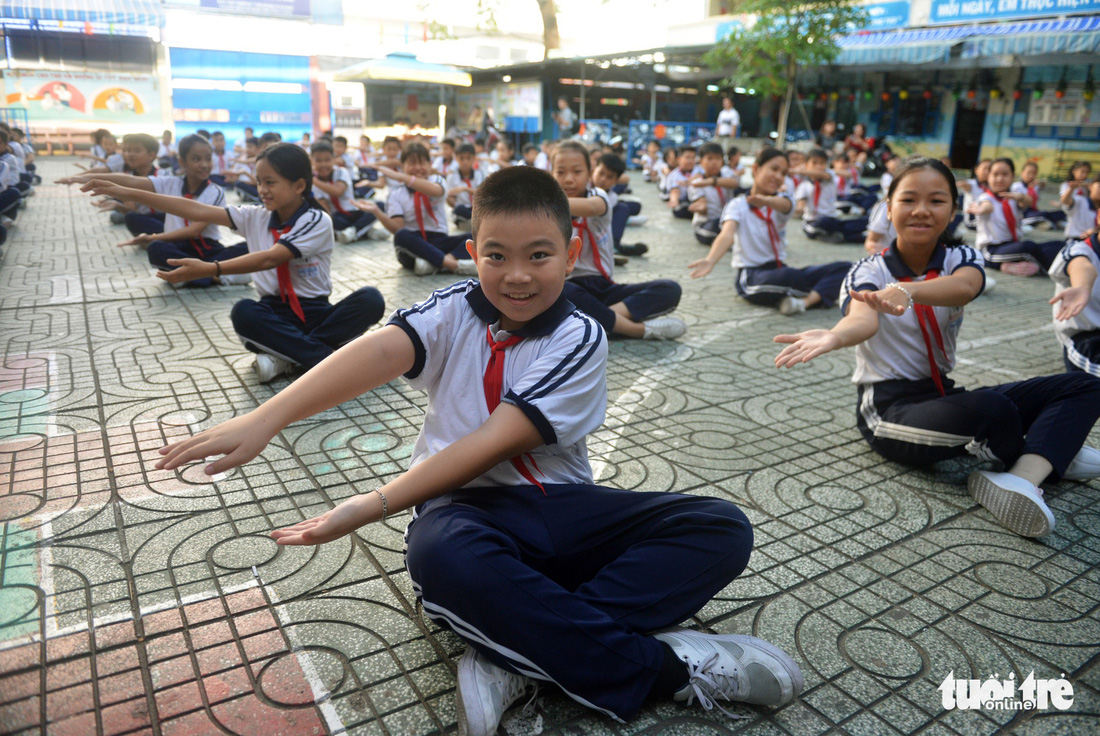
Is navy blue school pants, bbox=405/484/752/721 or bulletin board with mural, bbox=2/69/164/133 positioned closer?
navy blue school pants, bbox=405/484/752/721

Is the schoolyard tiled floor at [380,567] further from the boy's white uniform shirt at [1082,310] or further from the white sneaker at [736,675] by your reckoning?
the boy's white uniform shirt at [1082,310]

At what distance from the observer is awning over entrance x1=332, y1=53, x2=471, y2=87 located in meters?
18.3

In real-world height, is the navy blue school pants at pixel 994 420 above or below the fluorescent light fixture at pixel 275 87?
below

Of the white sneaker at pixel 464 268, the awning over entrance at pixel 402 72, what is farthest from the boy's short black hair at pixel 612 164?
the awning over entrance at pixel 402 72

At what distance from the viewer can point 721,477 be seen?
304cm

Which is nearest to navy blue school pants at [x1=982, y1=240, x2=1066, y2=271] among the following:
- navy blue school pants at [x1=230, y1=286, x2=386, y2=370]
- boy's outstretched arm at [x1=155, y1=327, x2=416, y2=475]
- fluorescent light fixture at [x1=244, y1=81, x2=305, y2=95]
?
navy blue school pants at [x1=230, y1=286, x2=386, y2=370]

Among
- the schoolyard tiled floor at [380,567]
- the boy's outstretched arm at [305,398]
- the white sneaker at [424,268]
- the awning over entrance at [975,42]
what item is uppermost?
the awning over entrance at [975,42]

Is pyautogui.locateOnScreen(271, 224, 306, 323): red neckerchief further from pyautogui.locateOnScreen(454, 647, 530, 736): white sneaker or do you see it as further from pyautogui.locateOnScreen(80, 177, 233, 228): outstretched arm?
pyautogui.locateOnScreen(454, 647, 530, 736): white sneaker

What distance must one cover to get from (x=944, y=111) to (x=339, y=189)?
15.4m

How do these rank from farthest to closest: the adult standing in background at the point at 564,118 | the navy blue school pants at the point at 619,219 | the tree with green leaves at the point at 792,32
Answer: the adult standing in background at the point at 564,118 → the tree with green leaves at the point at 792,32 → the navy blue school pants at the point at 619,219

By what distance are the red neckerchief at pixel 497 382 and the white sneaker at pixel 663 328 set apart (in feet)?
10.2

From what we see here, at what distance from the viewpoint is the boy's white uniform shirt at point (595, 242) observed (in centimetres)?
512

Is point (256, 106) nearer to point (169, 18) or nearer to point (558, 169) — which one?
point (169, 18)

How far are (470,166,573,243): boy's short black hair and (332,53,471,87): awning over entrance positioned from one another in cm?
1790
